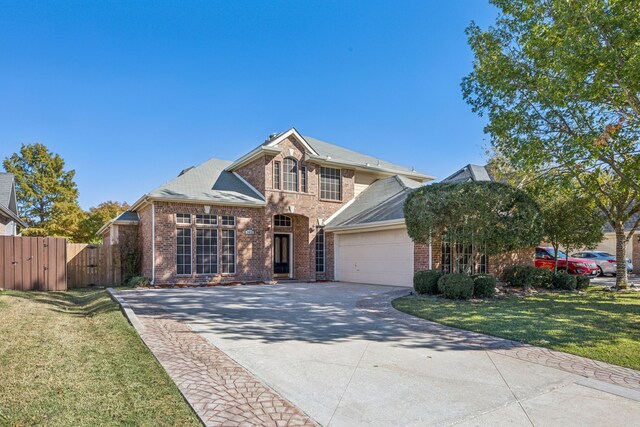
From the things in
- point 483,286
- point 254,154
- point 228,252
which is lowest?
point 483,286

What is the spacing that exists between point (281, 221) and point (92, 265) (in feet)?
28.0

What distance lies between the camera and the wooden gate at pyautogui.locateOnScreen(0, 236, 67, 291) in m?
13.9

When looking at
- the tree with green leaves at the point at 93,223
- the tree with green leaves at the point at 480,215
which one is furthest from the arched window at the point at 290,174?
the tree with green leaves at the point at 93,223

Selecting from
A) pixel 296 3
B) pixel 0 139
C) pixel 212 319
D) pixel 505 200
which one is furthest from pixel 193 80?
pixel 0 139

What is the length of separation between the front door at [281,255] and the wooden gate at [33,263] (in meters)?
9.07

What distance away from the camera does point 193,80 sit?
15.6 m

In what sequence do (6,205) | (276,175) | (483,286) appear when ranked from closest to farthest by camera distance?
(483,286), (6,205), (276,175)

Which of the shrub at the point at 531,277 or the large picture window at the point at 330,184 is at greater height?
the large picture window at the point at 330,184

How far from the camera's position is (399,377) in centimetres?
484

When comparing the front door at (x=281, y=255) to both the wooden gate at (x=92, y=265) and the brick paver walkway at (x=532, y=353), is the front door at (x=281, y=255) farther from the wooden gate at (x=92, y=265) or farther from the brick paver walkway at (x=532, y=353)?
the brick paver walkway at (x=532, y=353)

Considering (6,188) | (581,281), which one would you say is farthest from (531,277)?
(6,188)

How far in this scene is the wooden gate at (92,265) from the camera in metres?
16.2

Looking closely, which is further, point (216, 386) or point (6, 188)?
point (6, 188)

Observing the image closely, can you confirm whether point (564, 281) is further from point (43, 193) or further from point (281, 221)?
point (43, 193)
